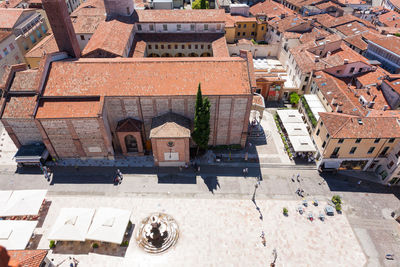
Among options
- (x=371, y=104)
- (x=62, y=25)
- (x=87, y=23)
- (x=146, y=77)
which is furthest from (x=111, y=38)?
(x=371, y=104)

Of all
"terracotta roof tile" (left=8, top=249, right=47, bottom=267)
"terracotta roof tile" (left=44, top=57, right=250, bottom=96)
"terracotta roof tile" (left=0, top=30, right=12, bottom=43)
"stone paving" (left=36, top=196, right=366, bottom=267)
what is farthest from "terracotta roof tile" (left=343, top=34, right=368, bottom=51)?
"terracotta roof tile" (left=0, top=30, right=12, bottom=43)

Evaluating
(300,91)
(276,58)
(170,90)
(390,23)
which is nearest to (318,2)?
(390,23)

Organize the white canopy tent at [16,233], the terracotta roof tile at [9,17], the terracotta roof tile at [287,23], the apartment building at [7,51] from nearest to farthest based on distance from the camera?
the white canopy tent at [16,233], the apartment building at [7,51], the terracotta roof tile at [9,17], the terracotta roof tile at [287,23]

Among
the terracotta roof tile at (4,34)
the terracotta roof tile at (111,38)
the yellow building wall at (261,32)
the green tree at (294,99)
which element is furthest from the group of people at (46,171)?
the yellow building wall at (261,32)

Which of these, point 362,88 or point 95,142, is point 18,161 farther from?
point 362,88

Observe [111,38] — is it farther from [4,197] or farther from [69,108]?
[4,197]

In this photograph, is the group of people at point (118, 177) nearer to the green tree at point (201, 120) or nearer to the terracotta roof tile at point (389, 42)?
the green tree at point (201, 120)
